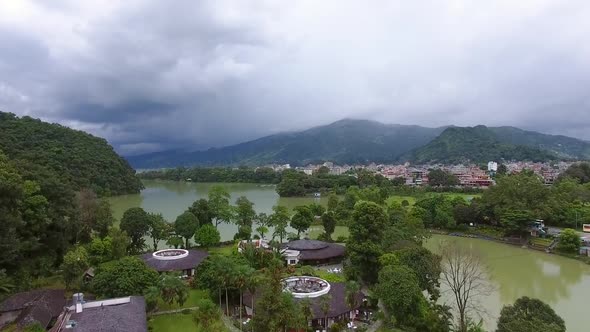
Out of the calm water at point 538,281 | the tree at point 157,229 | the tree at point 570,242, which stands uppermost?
the tree at point 157,229

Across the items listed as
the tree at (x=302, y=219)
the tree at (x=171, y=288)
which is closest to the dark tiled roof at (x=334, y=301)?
the tree at (x=171, y=288)

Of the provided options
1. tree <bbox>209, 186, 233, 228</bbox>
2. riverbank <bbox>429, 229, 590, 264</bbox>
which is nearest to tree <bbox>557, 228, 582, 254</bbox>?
riverbank <bbox>429, 229, 590, 264</bbox>

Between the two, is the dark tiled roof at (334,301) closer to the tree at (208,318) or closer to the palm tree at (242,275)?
the palm tree at (242,275)

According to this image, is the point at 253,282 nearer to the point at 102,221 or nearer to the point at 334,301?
the point at 334,301

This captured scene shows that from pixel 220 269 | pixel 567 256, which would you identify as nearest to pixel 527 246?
pixel 567 256

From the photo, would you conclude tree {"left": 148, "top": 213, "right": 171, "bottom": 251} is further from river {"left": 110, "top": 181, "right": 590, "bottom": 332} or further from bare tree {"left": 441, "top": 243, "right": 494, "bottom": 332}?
bare tree {"left": 441, "top": 243, "right": 494, "bottom": 332}
